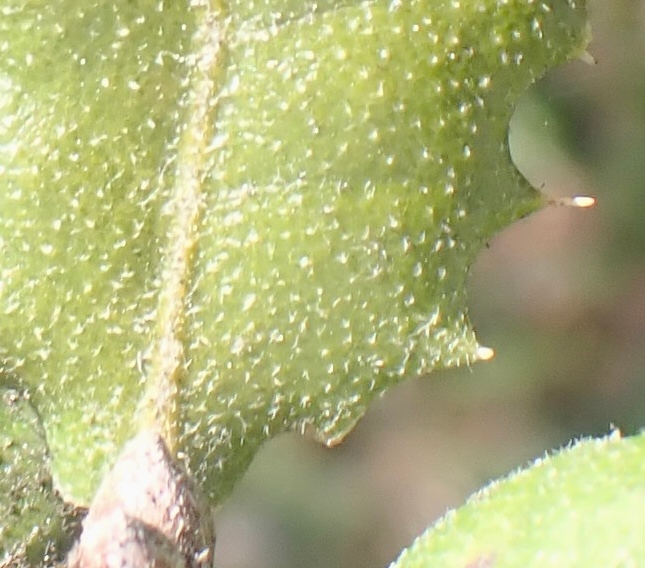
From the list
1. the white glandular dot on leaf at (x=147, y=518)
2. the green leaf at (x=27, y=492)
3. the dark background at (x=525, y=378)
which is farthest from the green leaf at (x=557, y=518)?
the dark background at (x=525, y=378)

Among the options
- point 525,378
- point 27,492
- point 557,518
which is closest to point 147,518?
point 27,492

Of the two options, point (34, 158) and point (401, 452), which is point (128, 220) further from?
point (401, 452)

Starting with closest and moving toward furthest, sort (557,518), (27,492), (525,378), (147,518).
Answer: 1. (557,518)
2. (147,518)
3. (27,492)
4. (525,378)

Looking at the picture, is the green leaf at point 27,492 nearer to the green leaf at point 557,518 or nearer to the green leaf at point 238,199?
the green leaf at point 238,199

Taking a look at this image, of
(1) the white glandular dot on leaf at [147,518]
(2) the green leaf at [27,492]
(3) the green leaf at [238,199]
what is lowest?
(2) the green leaf at [27,492]

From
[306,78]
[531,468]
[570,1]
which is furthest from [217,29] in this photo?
[531,468]

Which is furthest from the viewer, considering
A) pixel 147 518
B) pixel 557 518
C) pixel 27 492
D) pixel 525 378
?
pixel 525 378

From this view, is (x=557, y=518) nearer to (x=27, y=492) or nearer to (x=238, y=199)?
(x=238, y=199)
